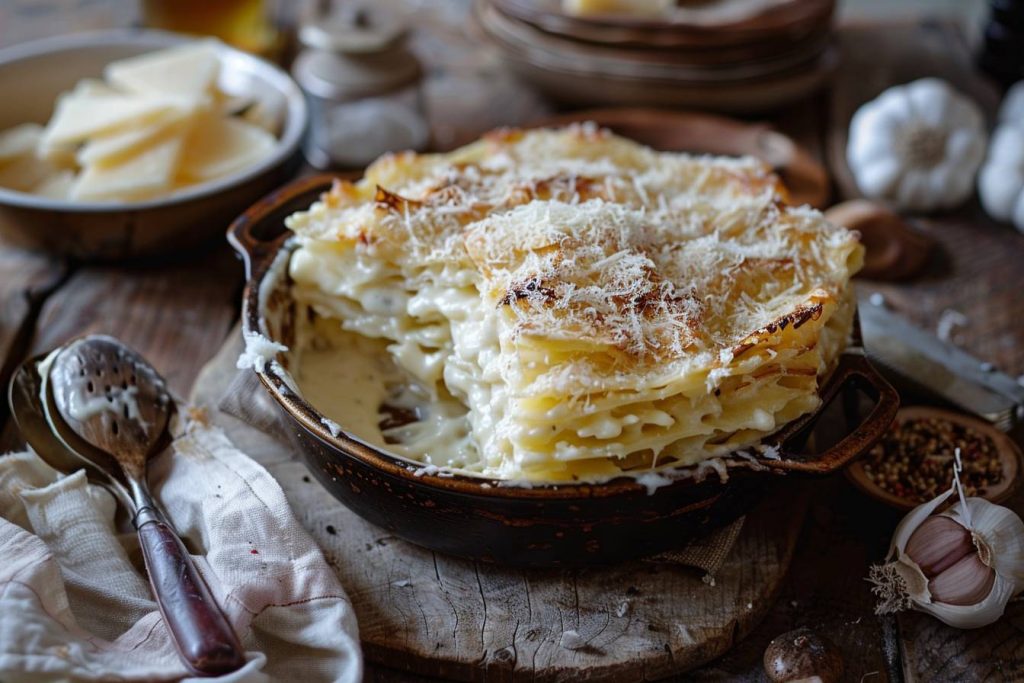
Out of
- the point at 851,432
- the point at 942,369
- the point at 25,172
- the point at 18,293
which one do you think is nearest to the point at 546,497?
the point at 851,432

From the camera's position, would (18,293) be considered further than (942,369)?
Yes

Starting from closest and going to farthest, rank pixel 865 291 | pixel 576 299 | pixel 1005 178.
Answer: pixel 576 299
pixel 865 291
pixel 1005 178

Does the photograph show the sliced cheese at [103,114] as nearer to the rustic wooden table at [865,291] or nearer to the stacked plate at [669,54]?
the rustic wooden table at [865,291]

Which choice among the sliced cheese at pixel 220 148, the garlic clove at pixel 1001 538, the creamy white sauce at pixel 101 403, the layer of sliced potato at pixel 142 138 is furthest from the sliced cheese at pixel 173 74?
the garlic clove at pixel 1001 538

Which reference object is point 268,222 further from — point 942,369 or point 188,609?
point 942,369

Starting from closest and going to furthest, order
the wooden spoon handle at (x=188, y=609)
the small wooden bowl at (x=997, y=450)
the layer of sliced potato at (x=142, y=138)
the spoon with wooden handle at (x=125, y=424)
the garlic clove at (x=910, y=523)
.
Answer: the wooden spoon handle at (x=188, y=609), the spoon with wooden handle at (x=125, y=424), the garlic clove at (x=910, y=523), the small wooden bowl at (x=997, y=450), the layer of sliced potato at (x=142, y=138)

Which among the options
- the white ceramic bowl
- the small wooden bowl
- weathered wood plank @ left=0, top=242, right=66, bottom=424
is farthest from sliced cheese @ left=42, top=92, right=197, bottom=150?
the small wooden bowl

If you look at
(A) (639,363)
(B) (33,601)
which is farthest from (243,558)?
(A) (639,363)
